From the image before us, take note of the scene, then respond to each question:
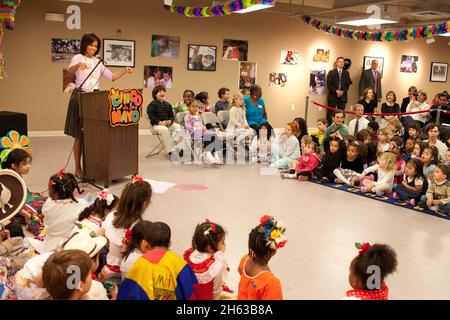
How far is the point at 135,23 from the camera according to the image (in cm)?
1059

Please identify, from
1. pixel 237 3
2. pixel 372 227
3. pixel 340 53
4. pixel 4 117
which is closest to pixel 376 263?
pixel 372 227

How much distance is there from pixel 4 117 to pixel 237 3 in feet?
15.9

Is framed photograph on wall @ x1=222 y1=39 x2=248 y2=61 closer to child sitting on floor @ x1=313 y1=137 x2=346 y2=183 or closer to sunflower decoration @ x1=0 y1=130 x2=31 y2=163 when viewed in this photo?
child sitting on floor @ x1=313 y1=137 x2=346 y2=183

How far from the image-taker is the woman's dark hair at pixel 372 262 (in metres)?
2.29

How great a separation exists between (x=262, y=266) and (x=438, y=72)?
1473cm

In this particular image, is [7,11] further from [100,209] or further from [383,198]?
[383,198]

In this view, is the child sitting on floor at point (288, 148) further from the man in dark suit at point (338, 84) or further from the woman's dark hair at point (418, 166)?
the man in dark suit at point (338, 84)

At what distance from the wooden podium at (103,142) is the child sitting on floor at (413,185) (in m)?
3.32

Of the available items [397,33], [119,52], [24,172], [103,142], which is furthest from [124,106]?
[397,33]

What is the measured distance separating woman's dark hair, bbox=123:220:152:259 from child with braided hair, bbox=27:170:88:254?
905 millimetres

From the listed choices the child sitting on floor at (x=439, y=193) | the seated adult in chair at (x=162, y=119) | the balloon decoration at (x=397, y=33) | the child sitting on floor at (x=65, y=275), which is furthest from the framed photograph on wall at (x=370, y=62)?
the child sitting on floor at (x=65, y=275)

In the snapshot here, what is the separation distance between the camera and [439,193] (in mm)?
5395
